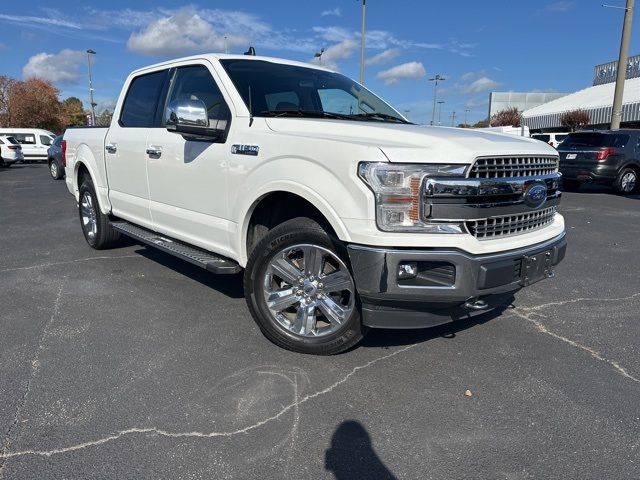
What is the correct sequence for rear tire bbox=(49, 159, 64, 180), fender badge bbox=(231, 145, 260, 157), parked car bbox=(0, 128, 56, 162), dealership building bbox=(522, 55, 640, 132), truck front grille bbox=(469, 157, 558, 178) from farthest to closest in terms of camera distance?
dealership building bbox=(522, 55, 640, 132) < parked car bbox=(0, 128, 56, 162) < rear tire bbox=(49, 159, 64, 180) < fender badge bbox=(231, 145, 260, 157) < truck front grille bbox=(469, 157, 558, 178)

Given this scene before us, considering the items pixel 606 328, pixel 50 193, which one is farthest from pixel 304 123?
pixel 50 193

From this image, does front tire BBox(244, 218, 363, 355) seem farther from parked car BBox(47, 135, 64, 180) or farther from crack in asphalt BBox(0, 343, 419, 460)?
parked car BBox(47, 135, 64, 180)

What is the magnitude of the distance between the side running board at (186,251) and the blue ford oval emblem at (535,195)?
7.03ft

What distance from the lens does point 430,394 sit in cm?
301

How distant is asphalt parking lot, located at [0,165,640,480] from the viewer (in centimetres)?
241

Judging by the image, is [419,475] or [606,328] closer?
[419,475]

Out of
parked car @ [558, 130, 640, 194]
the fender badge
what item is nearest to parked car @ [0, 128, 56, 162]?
parked car @ [558, 130, 640, 194]

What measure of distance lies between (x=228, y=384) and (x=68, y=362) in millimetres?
1157

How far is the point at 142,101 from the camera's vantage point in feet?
17.0

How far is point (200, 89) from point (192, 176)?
0.79 m

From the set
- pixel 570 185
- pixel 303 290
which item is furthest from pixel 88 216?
pixel 570 185

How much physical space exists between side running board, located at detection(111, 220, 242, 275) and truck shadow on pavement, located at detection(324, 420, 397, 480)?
64.7 inches

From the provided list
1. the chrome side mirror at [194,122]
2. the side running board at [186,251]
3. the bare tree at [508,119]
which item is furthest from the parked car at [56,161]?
the bare tree at [508,119]

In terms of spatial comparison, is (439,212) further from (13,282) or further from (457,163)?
(13,282)
